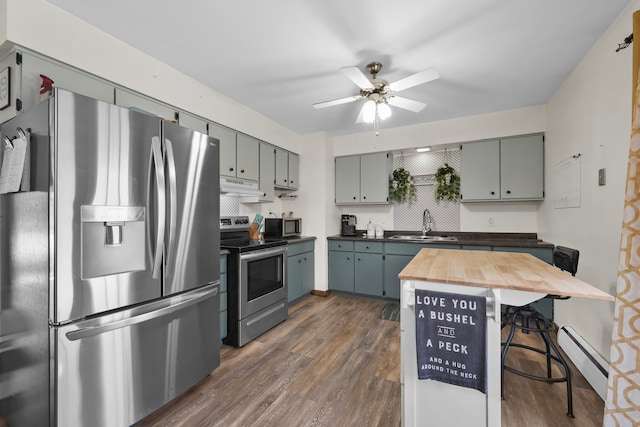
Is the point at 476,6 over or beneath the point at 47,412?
over

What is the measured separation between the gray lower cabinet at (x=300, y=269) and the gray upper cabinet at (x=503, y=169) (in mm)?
2273

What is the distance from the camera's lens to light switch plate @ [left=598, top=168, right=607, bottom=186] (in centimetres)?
196

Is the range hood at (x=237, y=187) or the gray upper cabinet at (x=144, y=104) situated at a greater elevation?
the gray upper cabinet at (x=144, y=104)

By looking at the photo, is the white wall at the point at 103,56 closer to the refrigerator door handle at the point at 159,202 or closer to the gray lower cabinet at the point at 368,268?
the refrigerator door handle at the point at 159,202

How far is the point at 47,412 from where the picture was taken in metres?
1.27

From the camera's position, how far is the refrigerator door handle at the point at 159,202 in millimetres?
1625

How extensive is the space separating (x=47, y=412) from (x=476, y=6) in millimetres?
3200

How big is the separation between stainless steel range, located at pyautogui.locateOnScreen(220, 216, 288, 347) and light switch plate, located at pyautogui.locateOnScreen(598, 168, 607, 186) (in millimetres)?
2787

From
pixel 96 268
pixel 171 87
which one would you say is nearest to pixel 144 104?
pixel 171 87

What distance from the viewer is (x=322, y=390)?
75.8 inches

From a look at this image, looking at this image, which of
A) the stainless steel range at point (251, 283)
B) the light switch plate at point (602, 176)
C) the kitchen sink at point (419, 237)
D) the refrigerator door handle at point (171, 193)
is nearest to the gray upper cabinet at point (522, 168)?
the kitchen sink at point (419, 237)

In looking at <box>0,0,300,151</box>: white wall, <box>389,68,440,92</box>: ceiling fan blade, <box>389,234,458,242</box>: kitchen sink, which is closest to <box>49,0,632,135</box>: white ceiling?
<box>0,0,300,151</box>: white wall

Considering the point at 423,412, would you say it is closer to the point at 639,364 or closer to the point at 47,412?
the point at 639,364

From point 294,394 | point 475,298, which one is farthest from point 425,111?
point 294,394
